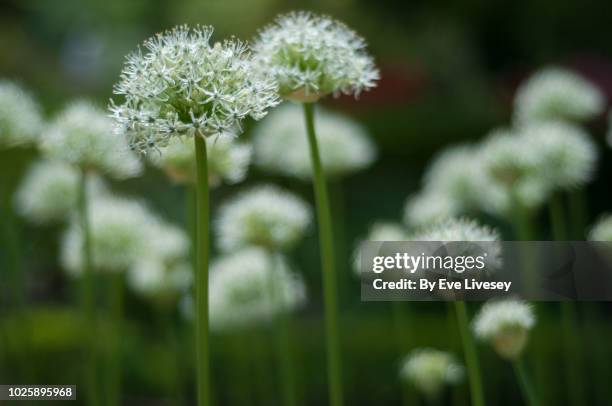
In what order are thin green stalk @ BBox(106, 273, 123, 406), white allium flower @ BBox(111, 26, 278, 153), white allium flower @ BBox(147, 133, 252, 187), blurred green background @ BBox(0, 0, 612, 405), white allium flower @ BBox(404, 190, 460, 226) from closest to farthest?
1. white allium flower @ BBox(111, 26, 278, 153)
2. white allium flower @ BBox(147, 133, 252, 187)
3. thin green stalk @ BBox(106, 273, 123, 406)
4. white allium flower @ BBox(404, 190, 460, 226)
5. blurred green background @ BBox(0, 0, 612, 405)

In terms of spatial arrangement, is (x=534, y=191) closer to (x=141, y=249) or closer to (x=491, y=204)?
(x=491, y=204)

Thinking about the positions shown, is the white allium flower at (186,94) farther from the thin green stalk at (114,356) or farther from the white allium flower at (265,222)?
the thin green stalk at (114,356)

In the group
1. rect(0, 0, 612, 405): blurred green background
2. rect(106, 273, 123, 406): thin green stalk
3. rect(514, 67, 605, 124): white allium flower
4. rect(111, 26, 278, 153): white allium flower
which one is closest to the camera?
rect(111, 26, 278, 153): white allium flower

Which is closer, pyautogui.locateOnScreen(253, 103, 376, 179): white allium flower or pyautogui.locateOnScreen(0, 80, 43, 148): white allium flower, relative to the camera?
pyautogui.locateOnScreen(0, 80, 43, 148): white allium flower

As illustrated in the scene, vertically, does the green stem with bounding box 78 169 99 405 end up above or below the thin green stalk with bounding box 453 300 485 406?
above

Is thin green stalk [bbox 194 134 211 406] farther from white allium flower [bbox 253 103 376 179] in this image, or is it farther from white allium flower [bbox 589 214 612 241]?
white allium flower [bbox 253 103 376 179]

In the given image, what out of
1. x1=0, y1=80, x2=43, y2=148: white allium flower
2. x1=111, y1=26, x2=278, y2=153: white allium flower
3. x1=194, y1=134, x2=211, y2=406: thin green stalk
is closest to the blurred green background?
x1=0, y1=80, x2=43, y2=148: white allium flower

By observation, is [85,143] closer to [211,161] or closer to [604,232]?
[211,161]
